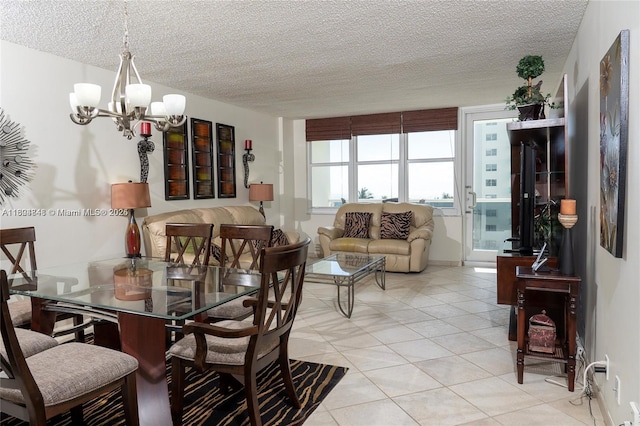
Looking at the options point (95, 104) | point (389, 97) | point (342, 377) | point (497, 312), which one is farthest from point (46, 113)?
point (497, 312)

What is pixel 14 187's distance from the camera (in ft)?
11.0

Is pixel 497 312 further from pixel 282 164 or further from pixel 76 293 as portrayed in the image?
pixel 282 164

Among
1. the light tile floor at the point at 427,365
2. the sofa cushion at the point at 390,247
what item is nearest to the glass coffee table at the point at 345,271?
the light tile floor at the point at 427,365

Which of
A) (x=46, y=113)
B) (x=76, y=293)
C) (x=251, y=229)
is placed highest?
(x=46, y=113)

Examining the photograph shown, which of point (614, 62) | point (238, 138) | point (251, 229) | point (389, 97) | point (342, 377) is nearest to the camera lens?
point (614, 62)

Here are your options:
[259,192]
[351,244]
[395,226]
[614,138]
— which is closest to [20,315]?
[614,138]

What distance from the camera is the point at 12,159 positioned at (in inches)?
131

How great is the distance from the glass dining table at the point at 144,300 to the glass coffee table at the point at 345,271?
1366 mm

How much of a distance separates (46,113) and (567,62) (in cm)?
462

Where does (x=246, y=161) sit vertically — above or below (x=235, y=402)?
above

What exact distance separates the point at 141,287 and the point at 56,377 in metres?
0.67

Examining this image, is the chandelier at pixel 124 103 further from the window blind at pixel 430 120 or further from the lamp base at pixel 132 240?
the window blind at pixel 430 120

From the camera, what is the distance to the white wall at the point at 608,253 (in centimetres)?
165

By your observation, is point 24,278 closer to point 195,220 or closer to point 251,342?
point 251,342
